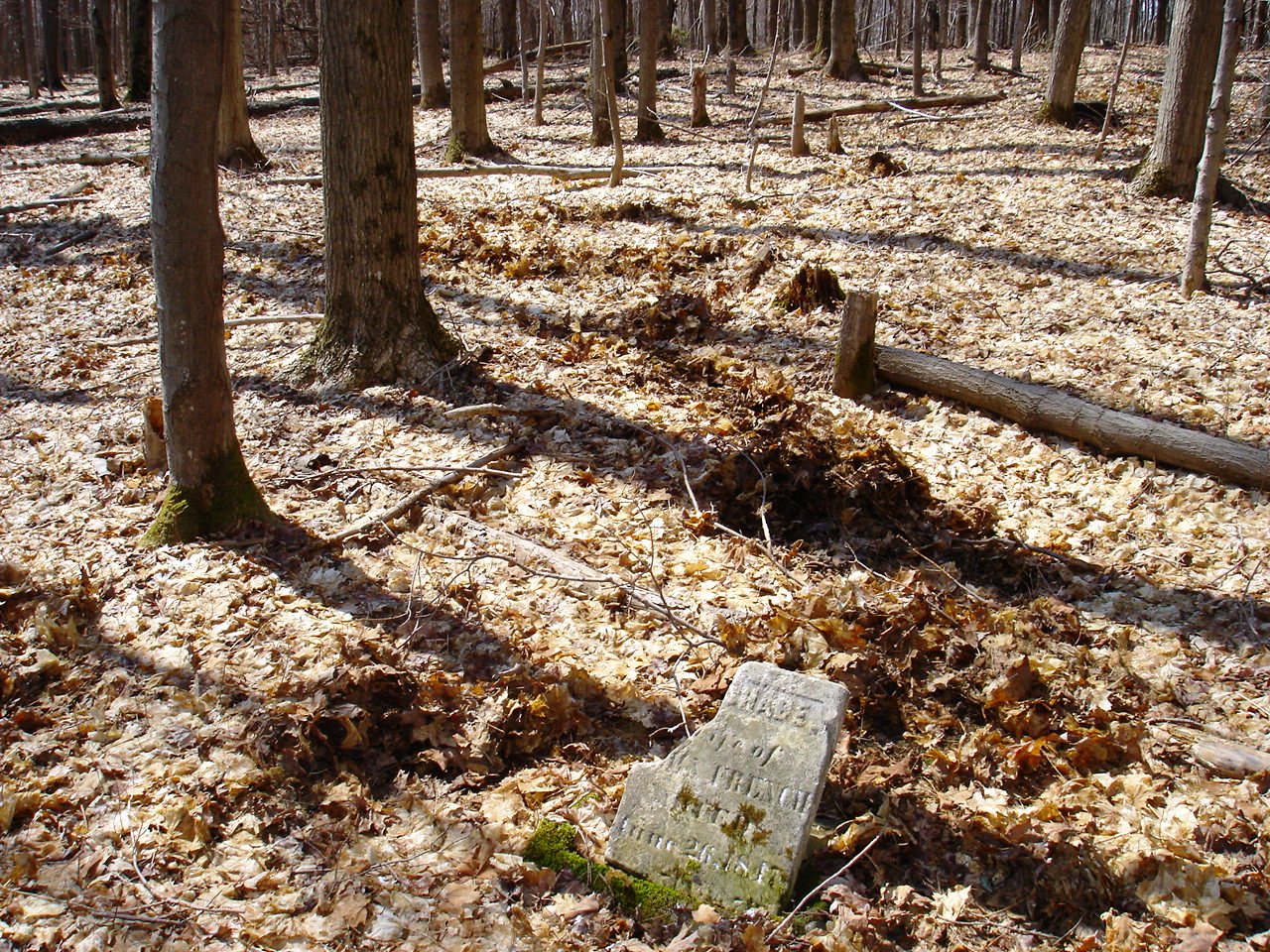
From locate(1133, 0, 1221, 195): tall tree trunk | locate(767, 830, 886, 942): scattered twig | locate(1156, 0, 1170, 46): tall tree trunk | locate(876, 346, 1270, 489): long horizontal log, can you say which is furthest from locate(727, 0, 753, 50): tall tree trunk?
locate(767, 830, 886, 942): scattered twig

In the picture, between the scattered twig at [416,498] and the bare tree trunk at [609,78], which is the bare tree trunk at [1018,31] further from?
the scattered twig at [416,498]

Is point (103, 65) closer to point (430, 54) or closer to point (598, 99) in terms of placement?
point (430, 54)

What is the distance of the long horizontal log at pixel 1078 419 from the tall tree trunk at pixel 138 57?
73.6ft

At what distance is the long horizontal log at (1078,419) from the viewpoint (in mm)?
5792

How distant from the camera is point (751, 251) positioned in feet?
32.8

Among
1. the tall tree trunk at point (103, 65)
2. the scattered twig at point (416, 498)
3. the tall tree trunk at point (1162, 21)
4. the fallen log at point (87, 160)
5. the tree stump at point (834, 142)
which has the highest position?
the tall tree trunk at point (1162, 21)

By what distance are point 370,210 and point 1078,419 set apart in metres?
5.38

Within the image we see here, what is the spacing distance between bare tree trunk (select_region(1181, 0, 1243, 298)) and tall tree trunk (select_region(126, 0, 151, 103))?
75.3 ft

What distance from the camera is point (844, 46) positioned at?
23.2 meters

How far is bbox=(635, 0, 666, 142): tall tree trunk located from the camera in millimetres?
16266

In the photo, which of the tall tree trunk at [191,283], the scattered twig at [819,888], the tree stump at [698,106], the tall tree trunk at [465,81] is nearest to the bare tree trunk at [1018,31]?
the tree stump at [698,106]

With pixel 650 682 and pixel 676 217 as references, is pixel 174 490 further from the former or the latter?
pixel 676 217

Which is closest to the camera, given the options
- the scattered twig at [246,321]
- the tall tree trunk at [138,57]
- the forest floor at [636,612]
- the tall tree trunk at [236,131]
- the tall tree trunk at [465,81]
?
the forest floor at [636,612]

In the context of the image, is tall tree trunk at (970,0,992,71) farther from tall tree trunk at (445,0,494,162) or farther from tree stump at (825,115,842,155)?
tall tree trunk at (445,0,494,162)
